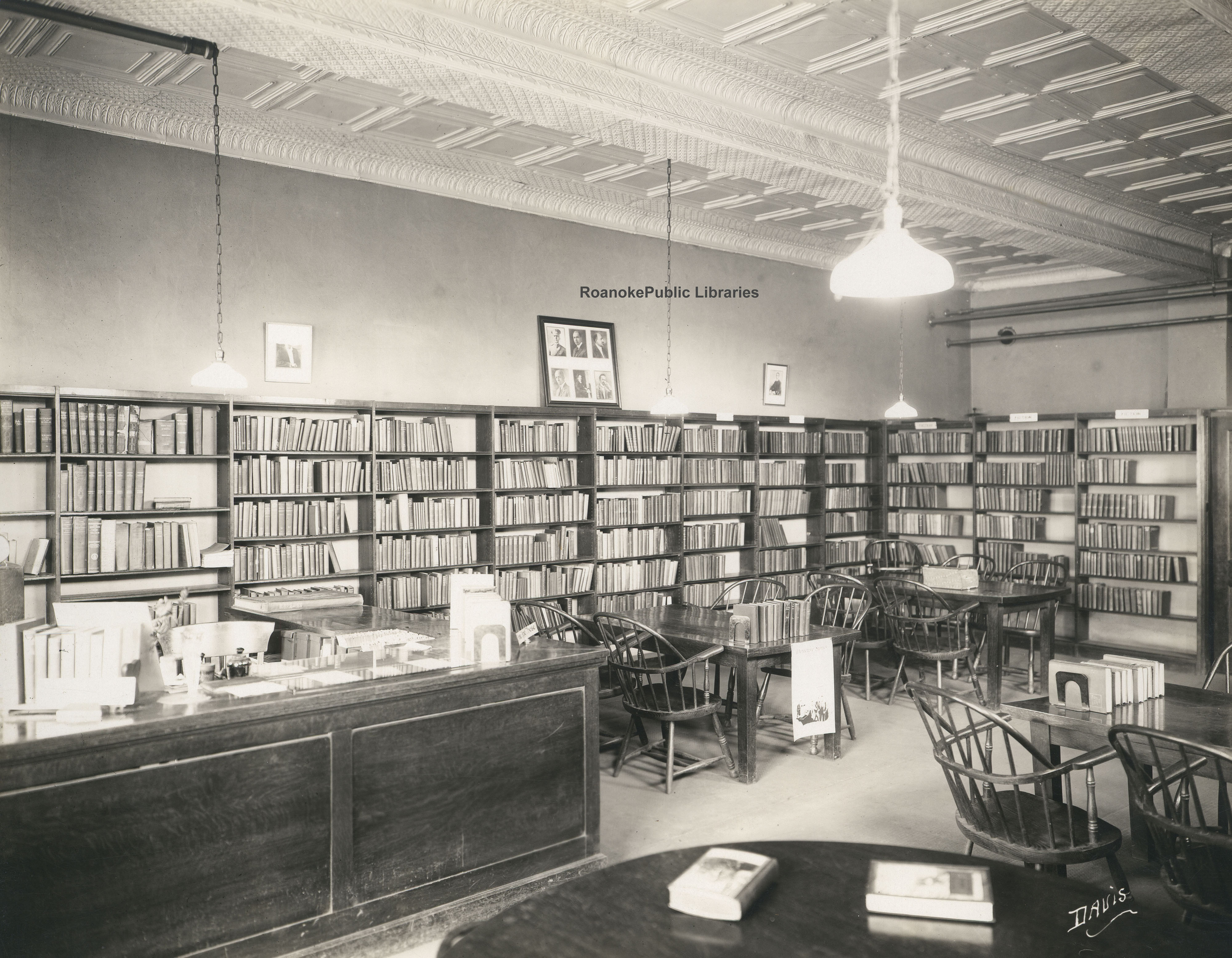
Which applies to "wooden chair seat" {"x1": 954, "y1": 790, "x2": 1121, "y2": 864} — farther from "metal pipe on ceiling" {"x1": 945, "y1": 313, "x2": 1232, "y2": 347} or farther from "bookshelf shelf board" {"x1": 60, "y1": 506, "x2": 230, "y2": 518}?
"metal pipe on ceiling" {"x1": 945, "y1": 313, "x2": 1232, "y2": 347}

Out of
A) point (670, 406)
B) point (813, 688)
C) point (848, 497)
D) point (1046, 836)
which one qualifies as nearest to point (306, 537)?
point (670, 406)

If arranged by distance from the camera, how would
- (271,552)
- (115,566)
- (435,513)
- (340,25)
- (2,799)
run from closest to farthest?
1. (2,799)
2. (340,25)
3. (115,566)
4. (271,552)
5. (435,513)

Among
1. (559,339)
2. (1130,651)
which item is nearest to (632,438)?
(559,339)

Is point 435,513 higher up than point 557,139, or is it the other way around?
point 557,139

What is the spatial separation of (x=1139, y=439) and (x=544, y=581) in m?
5.70

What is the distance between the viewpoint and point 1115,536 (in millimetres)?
8828

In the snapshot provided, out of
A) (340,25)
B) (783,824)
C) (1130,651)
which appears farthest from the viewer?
(1130,651)

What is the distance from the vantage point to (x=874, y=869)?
2.05 meters

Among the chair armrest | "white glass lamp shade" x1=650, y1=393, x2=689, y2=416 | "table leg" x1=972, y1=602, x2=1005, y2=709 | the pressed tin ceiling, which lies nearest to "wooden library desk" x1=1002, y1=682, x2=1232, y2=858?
the chair armrest

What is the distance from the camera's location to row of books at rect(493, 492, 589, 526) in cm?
714

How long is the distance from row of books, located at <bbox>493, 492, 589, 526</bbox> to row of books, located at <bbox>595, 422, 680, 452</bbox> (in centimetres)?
45

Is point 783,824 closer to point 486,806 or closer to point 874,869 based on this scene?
point 486,806

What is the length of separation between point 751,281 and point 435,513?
4165 millimetres

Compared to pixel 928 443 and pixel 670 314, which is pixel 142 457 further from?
pixel 928 443
